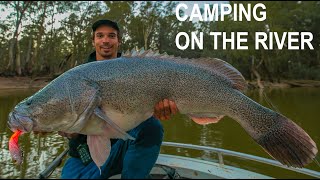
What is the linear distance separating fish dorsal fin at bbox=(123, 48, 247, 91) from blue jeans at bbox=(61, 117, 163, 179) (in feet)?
2.66

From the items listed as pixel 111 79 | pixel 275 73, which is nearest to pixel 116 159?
pixel 111 79

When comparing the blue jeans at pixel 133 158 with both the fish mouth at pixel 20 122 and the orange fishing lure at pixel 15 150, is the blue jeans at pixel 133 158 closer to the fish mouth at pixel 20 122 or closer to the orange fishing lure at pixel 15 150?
the orange fishing lure at pixel 15 150

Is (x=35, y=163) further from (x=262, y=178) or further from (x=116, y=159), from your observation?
(x=262, y=178)

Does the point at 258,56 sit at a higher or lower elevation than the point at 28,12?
lower

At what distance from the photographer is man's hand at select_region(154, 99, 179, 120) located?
9.53 feet

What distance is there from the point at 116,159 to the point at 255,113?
1638 mm

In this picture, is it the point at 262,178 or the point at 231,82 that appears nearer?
the point at 231,82

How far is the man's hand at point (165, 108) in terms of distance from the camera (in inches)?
114

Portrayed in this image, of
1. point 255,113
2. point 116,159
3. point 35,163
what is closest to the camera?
point 255,113

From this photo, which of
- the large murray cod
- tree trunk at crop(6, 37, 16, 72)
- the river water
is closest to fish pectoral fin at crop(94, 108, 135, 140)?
the large murray cod

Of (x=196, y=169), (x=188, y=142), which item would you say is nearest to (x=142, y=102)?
(x=196, y=169)

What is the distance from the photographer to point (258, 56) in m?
45.3

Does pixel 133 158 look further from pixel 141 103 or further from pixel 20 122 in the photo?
pixel 20 122

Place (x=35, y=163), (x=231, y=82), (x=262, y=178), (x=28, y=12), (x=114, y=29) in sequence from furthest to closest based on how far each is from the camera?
(x=28, y=12) < (x=35, y=163) < (x=114, y=29) < (x=262, y=178) < (x=231, y=82)
